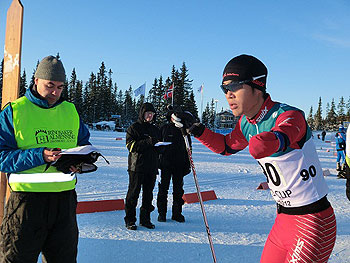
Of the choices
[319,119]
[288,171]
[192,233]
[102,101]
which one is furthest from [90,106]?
[319,119]

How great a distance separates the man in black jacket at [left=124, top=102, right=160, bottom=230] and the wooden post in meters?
2.29

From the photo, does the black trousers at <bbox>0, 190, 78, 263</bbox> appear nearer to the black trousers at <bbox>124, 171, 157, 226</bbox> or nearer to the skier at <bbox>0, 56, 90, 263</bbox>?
the skier at <bbox>0, 56, 90, 263</bbox>

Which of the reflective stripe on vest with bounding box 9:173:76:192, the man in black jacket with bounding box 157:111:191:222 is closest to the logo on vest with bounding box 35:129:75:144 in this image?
the reflective stripe on vest with bounding box 9:173:76:192

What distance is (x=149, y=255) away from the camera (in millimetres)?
4105

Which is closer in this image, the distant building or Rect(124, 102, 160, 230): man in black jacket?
Rect(124, 102, 160, 230): man in black jacket

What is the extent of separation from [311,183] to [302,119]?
46 centimetres

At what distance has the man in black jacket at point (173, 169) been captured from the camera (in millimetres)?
5781

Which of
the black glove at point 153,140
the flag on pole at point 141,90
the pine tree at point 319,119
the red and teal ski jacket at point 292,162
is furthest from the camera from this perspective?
the pine tree at point 319,119

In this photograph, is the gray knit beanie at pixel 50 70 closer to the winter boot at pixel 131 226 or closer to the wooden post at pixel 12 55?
the wooden post at pixel 12 55

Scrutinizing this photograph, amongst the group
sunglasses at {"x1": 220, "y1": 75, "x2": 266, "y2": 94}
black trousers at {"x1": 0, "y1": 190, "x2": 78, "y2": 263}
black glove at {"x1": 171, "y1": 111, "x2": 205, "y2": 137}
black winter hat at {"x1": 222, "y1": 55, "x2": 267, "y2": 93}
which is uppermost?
black winter hat at {"x1": 222, "y1": 55, "x2": 267, "y2": 93}

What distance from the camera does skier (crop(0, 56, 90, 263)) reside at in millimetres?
2443

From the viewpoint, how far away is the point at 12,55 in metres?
3.31

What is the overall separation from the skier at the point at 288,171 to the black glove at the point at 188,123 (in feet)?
1.78

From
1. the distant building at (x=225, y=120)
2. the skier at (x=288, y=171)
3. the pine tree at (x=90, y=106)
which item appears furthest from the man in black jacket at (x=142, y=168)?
the distant building at (x=225, y=120)
